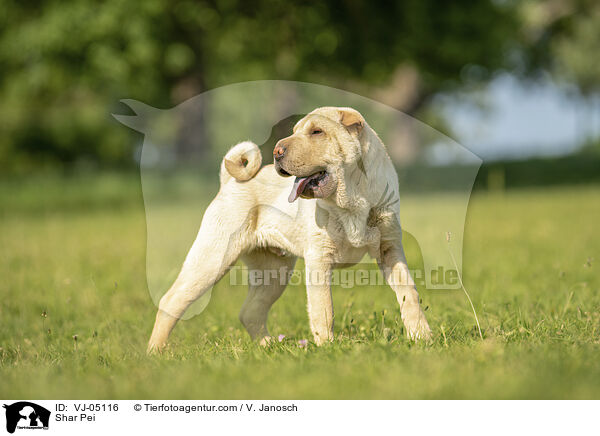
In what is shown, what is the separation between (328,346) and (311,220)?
742mm

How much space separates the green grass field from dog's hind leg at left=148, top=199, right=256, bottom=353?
0.60ft

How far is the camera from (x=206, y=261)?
13.3 feet

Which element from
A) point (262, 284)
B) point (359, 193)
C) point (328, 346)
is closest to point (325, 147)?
point (359, 193)

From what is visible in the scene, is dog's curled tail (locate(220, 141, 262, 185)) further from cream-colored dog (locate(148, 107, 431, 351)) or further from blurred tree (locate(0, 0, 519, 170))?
blurred tree (locate(0, 0, 519, 170))

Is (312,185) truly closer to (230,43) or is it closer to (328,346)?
(328,346)

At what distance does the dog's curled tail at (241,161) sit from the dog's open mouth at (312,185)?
662mm

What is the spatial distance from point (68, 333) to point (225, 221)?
5.13ft

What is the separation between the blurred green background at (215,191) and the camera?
297cm

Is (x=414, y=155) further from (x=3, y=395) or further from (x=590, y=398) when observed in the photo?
(x=3, y=395)

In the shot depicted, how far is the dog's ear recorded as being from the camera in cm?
339

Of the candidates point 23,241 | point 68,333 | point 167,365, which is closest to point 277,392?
Answer: point 167,365
